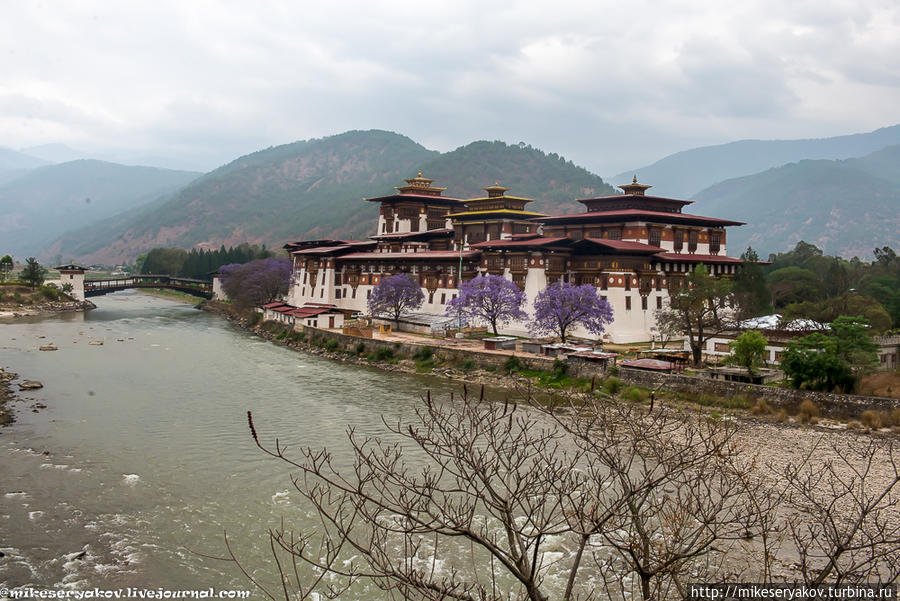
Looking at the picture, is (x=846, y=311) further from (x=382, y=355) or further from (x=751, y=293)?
(x=382, y=355)

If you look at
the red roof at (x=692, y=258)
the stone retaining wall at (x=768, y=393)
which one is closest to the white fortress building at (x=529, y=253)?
the red roof at (x=692, y=258)

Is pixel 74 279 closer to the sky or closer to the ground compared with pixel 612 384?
closer to the sky

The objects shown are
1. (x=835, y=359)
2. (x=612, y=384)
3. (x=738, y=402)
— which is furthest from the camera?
(x=612, y=384)

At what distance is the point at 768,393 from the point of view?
34.3 metres

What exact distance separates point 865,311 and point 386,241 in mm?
45651

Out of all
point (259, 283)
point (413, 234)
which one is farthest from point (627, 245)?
point (259, 283)

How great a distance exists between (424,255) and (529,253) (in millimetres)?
13830

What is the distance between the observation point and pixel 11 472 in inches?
955

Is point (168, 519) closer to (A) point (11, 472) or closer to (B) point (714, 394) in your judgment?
(A) point (11, 472)

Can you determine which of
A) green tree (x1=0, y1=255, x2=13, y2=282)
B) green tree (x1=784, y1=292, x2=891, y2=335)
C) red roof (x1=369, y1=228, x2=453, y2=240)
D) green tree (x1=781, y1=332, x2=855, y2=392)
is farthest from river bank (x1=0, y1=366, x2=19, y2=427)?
green tree (x1=0, y1=255, x2=13, y2=282)

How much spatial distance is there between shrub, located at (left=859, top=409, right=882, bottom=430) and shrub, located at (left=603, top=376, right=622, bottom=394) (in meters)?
11.0

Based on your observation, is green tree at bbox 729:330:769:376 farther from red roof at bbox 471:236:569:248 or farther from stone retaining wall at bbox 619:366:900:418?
red roof at bbox 471:236:569:248

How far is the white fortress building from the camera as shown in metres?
53.8

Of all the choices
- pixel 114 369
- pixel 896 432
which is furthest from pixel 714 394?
pixel 114 369
